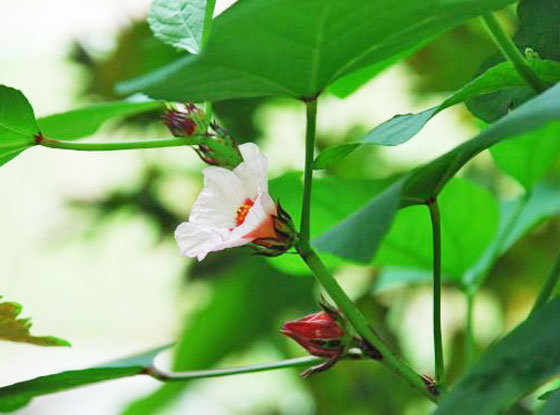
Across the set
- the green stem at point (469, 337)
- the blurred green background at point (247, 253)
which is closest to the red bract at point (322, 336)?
the green stem at point (469, 337)

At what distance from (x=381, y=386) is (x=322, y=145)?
0.23m

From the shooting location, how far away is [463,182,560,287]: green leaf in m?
0.46

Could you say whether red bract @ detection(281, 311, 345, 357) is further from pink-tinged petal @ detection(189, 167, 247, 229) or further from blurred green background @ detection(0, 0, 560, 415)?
blurred green background @ detection(0, 0, 560, 415)

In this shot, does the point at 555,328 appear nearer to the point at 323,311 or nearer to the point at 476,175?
the point at 323,311

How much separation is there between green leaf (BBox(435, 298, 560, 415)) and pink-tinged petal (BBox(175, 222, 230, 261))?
3.1 inches

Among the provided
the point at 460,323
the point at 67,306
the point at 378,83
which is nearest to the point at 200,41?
the point at 460,323

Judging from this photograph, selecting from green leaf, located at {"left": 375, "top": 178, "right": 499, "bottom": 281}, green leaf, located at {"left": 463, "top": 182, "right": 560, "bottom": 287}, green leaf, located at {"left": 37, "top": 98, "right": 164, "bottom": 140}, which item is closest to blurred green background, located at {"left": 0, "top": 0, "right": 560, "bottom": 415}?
green leaf, located at {"left": 463, "top": 182, "right": 560, "bottom": 287}

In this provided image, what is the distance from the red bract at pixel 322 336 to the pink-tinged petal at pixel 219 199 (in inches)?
1.6

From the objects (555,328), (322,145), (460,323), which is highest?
(322,145)

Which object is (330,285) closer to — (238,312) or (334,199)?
(334,199)

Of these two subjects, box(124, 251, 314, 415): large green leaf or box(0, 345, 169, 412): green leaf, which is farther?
box(124, 251, 314, 415): large green leaf

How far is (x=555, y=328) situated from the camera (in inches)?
9.0

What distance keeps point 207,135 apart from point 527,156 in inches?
8.2

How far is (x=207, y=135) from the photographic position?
272 millimetres
